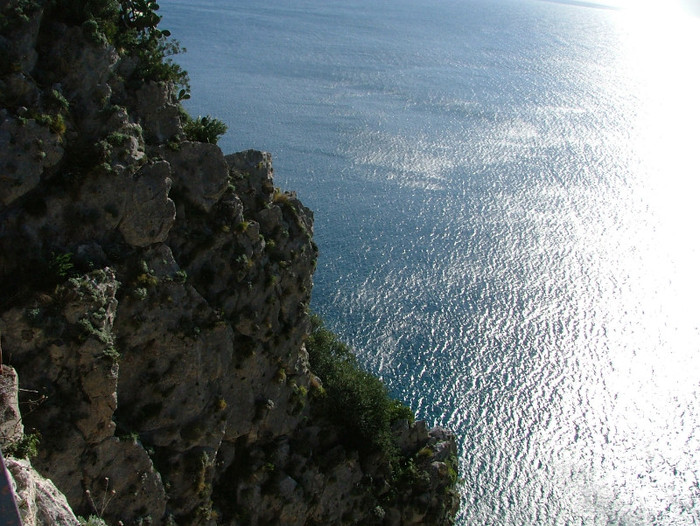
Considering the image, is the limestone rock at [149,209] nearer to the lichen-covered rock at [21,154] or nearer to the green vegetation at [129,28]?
the lichen-covered rock at [21,154]

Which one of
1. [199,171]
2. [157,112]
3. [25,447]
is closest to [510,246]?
[199,171]

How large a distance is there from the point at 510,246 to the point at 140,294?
60137 millimetres

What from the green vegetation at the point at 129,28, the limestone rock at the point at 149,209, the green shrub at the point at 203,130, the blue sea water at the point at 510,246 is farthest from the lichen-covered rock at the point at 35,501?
the blue sea water at the point at 510,246

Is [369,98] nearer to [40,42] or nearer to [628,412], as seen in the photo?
[628,412]

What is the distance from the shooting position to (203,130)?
2870 centimetres

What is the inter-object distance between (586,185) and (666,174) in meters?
16.8

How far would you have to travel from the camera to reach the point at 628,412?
55.7 meters

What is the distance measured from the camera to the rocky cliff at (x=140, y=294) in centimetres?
2119

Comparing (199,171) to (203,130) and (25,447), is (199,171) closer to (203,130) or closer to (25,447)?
(203,130)

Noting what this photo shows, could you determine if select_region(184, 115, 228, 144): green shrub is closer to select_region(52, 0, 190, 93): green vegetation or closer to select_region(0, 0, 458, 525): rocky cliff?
select_region(0, 0, 458, 525): rocky cliff

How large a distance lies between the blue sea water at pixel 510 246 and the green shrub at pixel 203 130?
30534mm

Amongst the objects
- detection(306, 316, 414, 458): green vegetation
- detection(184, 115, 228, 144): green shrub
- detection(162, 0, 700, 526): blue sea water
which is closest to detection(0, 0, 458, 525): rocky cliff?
detection(184, 115, 228, 144): green shrub

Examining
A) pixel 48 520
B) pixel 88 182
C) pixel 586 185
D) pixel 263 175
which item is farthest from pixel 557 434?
pixel 586 185

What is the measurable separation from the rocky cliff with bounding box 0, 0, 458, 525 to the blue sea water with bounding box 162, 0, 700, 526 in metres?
21.0
